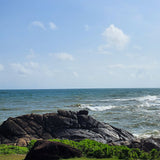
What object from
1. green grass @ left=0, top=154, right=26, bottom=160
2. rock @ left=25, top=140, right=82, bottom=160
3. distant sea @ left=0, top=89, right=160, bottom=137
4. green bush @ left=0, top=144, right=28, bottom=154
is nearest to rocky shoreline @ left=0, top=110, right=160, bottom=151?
green bush @ left=0, top=144, right=28, bottom=154

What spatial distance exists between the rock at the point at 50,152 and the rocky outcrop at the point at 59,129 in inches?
245

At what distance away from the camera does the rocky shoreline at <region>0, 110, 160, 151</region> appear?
56.2 feet

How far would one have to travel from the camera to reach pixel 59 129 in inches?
727

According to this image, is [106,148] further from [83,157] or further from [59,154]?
[59,154]

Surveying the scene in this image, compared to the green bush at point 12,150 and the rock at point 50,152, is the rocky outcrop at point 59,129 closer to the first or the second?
the green bush at point 12,150

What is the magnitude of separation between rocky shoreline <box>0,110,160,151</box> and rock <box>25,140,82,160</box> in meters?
6.10

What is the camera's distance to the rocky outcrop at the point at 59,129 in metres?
17.1

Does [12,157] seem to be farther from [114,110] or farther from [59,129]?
[114,110]

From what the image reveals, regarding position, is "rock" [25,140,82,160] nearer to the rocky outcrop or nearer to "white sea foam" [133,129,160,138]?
the rocky outcrop

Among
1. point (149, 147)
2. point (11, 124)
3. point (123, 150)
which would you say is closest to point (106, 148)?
point (123, 150)

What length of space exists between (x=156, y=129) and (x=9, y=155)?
616 inches

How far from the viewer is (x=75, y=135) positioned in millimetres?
17203

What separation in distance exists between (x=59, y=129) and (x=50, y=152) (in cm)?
860

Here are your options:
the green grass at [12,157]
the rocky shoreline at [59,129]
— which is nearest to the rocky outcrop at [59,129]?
the rocky shoreline at [59,129]
